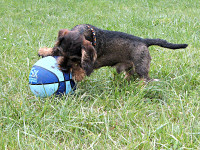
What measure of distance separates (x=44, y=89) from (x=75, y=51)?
0.64 meters

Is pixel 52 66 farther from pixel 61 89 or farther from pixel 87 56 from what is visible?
pixel 87 56

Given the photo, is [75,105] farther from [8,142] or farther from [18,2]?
[18,2]

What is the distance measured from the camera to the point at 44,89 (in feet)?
9.17

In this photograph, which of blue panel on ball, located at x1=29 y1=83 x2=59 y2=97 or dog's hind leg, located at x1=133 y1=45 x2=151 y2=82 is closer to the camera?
blue panel on ball, located at x1=29 y1=83 x2=59 y2=97

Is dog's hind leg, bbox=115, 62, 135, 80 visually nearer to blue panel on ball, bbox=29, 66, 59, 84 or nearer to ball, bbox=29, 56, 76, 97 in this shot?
ball, bbox=29, 56, 76, 97

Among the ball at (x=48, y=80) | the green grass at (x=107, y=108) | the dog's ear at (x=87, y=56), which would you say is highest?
the dog's ear at (x=87, y=56)

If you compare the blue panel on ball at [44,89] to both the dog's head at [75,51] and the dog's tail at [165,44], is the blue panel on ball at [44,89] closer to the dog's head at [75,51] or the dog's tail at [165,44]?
the dog's head at [75,51]

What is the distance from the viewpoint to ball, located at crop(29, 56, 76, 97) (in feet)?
9.19

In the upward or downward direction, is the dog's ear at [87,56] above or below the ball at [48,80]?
above

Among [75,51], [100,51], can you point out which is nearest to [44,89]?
[75,51]

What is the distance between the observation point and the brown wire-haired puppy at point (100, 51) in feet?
9.82

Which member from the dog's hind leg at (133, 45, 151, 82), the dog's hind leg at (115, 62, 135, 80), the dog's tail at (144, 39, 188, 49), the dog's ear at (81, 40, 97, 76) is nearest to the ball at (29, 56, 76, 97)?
the dog's ear at (81, 40, 97, 76)

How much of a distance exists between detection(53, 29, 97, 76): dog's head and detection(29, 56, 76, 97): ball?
4.8 inches

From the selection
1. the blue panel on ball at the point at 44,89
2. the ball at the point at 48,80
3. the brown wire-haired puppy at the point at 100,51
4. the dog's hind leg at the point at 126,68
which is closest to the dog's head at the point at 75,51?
the brown wire-haired puppy at the point at 100,51
